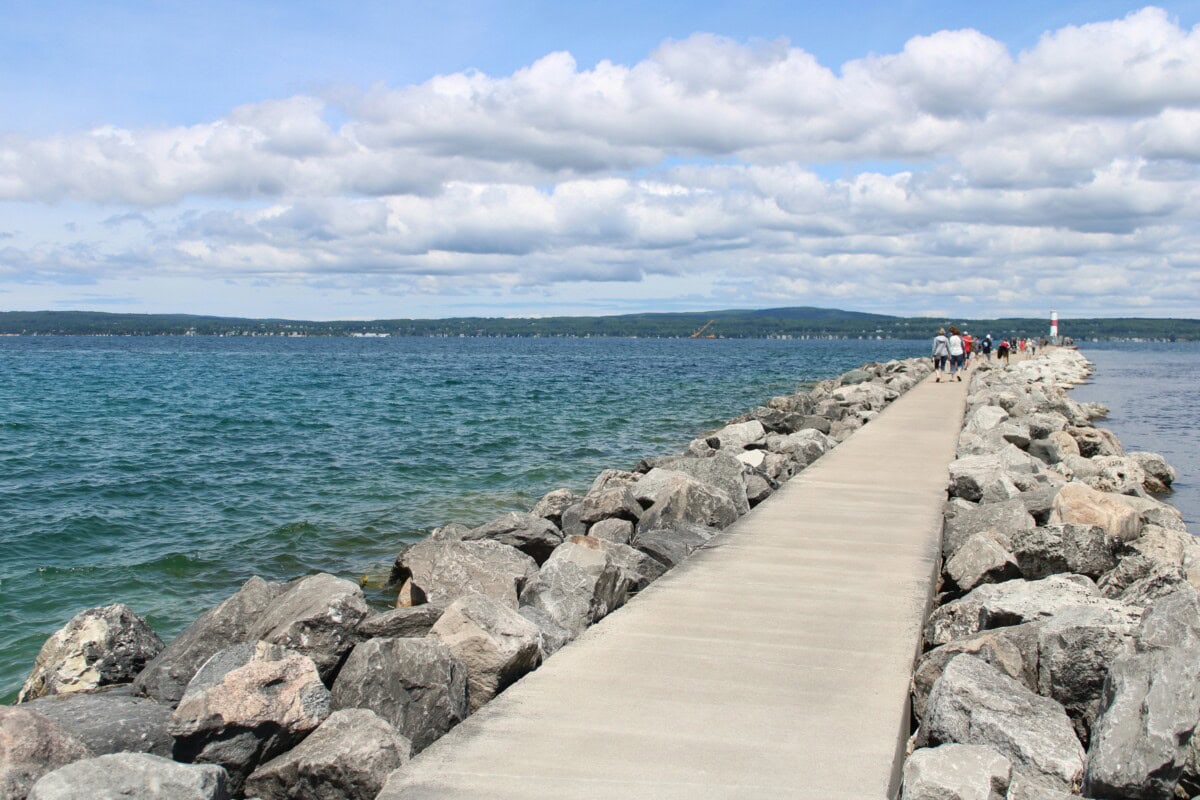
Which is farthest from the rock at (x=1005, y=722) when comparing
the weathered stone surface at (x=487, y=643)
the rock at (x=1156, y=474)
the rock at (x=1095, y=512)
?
the rock at (x=1156, y=474)

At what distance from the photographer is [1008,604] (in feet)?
18.0

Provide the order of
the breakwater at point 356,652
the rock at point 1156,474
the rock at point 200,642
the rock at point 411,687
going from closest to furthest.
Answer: the breakwater at point 356,652 < the rock at point 411,687 < the rock at point 200,642 < the rock at point 1156,474

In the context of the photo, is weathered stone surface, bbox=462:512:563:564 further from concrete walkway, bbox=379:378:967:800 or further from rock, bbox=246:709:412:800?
rock, bbox=246:709:412:800

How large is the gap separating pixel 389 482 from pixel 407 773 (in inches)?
484

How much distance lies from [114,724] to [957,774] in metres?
3.42

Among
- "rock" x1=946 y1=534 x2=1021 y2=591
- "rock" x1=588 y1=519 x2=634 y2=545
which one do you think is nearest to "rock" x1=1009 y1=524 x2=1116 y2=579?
"rock" x1=946 y1=534 x2=1021 y2=591

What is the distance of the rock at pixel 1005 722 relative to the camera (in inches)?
160

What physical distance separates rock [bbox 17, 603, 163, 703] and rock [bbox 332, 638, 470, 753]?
6.33 ft

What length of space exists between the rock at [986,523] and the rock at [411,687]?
458 cm

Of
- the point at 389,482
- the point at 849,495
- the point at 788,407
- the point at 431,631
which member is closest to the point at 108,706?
the point at 431,631

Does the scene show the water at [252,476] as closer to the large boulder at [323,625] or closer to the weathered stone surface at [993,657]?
the large boulder at [323,625]

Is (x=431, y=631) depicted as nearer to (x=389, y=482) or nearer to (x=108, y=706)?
(x=108, y=706)

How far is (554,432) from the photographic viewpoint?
75.9 ft

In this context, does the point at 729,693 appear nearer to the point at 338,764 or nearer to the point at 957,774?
the point at 957,774
